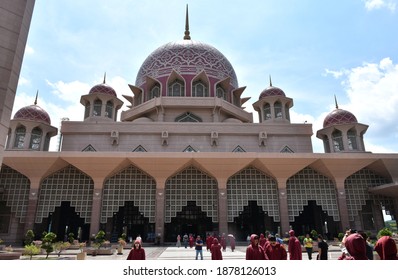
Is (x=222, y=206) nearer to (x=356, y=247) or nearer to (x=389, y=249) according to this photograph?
(x=389, y=249)

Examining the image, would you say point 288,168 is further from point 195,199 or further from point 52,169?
point 52,169

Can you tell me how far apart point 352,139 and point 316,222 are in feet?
25.7

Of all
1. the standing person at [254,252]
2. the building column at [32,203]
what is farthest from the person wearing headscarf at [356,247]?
the building column at [32,203]

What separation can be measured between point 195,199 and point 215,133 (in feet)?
20.9

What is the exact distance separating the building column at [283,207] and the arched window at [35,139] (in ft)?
64.9

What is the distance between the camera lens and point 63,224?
968 inches

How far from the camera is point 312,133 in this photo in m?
26.9

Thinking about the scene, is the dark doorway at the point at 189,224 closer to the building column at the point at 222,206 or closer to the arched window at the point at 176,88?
the building column at the point at 222,206

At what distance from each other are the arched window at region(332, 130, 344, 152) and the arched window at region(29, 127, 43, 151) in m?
25.3

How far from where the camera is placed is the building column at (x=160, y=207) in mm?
20375

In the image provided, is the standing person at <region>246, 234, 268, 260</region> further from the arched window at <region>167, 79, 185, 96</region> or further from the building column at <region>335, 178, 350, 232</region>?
the arched window at <region>167, 79, 185, 96</region>

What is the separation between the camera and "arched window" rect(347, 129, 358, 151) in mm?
25234

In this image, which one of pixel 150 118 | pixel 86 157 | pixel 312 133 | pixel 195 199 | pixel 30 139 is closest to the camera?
pixel 86 157
